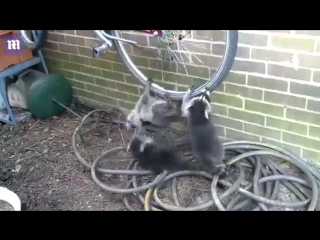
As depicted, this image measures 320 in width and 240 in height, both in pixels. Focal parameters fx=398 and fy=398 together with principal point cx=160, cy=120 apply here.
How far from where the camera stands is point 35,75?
3.12 m

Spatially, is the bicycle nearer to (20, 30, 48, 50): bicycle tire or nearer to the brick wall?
the brick wall

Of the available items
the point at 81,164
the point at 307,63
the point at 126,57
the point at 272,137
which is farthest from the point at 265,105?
the point at 81,164

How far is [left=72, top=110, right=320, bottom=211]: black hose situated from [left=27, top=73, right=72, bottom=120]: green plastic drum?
2.65 feet

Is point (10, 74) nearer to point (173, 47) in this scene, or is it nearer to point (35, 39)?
point (35, 39)

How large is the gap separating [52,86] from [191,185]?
1398mm

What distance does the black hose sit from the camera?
6.62 ft

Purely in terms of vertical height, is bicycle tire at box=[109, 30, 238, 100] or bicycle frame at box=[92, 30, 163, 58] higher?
bicycle frame at box=[92, 30, 163, 58]

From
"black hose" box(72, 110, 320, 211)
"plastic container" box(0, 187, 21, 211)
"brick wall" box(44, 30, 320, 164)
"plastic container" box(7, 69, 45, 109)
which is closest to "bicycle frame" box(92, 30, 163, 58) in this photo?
"brick wall" box(44, 30, 320, 164)

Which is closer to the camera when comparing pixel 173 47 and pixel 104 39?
pixel 104 39

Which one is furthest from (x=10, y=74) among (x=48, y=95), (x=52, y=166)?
(x=52, y=166)

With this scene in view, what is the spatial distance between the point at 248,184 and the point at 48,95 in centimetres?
167

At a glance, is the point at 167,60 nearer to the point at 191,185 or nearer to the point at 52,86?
the point at 191,185

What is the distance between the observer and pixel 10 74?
3010mm

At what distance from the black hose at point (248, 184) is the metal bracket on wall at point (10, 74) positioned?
98 centimetres
